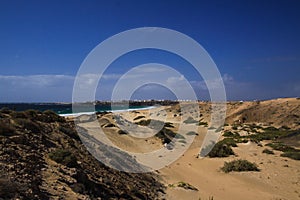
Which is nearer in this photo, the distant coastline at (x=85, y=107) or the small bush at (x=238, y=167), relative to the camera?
the small bush at (x=238, y=167)

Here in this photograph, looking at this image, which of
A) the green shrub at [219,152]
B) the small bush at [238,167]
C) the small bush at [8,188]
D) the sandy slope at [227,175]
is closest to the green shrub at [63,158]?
the small bush at [8,188]

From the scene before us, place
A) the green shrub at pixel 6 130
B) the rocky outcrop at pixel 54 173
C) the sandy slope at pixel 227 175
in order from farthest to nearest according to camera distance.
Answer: the sandy slope at pixel 227 175 < the green shrub at pixel 6 130 < the rocky outcrop at pixel 54 173

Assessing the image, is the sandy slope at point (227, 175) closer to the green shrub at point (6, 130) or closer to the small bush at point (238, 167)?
the small bush at point (238, 167)

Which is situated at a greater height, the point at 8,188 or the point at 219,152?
the point at 8,188

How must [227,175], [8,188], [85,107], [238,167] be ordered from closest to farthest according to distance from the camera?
1. [8,188]
2. [227,175]
3. [238,167]
4. [85,107]

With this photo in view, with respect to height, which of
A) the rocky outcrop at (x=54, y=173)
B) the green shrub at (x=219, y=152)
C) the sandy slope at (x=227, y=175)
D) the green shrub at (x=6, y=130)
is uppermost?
the green shrub at (x=6, y=130)

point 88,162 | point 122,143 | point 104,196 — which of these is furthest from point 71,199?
point 122,143

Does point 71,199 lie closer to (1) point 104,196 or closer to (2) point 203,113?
(1) point 104,196

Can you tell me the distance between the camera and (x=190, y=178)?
15.6 metres

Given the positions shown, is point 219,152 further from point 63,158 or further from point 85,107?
point 85,107

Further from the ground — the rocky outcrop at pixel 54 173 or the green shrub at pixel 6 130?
the green shrub at pixel 6 130

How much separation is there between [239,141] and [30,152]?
22.4 m

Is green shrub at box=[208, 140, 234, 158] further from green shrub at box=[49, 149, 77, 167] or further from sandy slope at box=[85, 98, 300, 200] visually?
green shrub at box=[49, 149, 77, 167]

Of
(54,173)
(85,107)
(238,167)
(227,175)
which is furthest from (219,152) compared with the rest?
(85,107)
